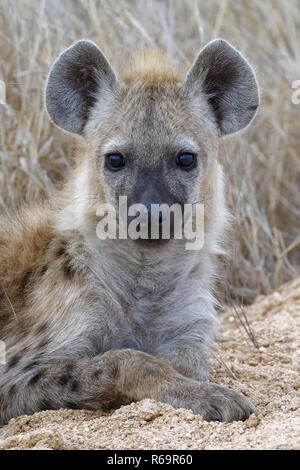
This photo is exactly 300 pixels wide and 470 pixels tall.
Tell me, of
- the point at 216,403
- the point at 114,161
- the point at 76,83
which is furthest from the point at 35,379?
the point at 76,83

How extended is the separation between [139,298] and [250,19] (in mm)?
3559

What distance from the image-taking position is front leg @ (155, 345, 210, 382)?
278 cm

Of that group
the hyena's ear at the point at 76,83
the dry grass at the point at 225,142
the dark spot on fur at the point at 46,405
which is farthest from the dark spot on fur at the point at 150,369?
the dry grass at the point at 225,142

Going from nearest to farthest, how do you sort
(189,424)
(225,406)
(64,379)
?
(189,424), (225,406), (64,379)

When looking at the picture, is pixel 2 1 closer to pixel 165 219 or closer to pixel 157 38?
pixel 157 38

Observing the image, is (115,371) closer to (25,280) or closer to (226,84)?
(25,280)

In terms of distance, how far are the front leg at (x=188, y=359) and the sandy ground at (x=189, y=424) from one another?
0.12 metres

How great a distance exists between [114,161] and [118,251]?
0.36m

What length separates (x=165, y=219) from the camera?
103 inches

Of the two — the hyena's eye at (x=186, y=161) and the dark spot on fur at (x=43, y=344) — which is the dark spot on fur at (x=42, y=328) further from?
the hyena's eye at (x=186, y=161)

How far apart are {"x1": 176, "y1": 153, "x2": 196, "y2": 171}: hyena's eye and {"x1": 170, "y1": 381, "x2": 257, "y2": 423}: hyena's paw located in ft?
2.70

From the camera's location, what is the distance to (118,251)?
294 centimetres

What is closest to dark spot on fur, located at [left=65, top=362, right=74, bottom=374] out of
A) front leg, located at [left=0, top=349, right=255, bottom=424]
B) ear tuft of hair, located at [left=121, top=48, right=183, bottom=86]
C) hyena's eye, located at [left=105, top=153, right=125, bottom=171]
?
front leg, located at [left=0, top=349, right=255, bottom=424]

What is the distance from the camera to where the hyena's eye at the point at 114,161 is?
2.82 meters
